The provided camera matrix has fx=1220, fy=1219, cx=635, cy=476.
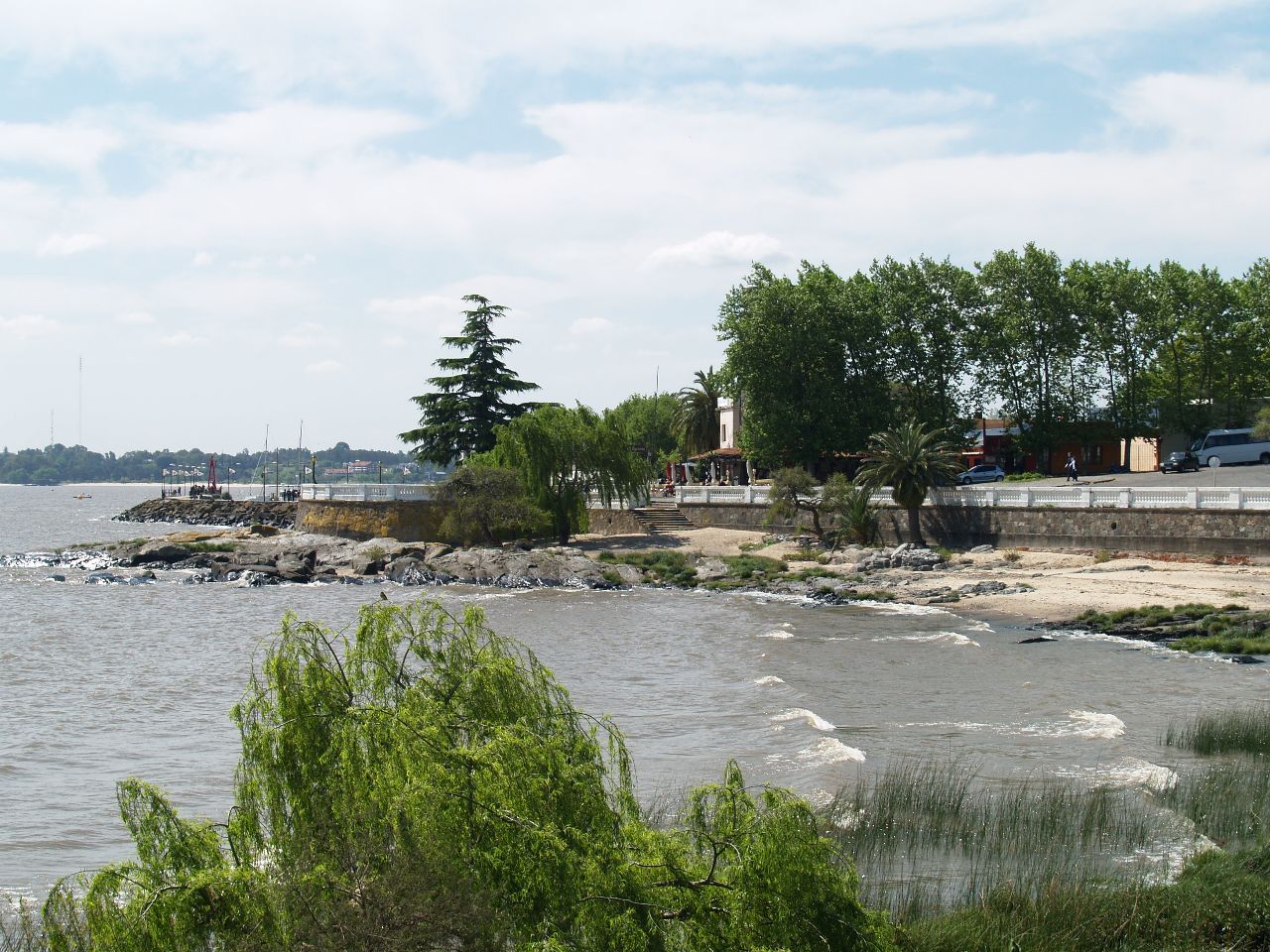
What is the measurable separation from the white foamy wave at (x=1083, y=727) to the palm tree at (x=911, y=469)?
2775cm

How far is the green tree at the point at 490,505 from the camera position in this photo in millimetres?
55094

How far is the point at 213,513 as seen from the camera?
4195 inches

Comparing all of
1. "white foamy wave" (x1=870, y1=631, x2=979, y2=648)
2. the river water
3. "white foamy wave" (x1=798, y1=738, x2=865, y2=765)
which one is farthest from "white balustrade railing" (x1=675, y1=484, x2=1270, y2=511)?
"white foamy wave" (x1=798, y1=738, x2=865, y2=765)

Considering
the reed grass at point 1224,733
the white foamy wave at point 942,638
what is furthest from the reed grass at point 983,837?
the white foamy wave at point 942,638

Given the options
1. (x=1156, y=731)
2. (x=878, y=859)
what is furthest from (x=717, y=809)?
(x=1156, y=731)

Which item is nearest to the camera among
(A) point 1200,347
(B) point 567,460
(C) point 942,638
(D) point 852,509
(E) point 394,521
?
(C) point 942,638

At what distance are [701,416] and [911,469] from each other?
50.0 meters

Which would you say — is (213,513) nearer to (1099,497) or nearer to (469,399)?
(469,399)

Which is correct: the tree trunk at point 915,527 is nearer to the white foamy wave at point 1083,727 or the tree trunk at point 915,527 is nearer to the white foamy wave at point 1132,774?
the white foamy wave at point 1083,727

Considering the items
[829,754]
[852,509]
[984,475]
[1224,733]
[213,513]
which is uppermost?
[984,475]

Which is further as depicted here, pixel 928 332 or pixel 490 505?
pixel 928 332

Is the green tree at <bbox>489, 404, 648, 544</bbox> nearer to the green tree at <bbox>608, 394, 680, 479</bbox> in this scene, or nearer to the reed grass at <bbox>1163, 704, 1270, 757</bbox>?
the reed grass at <bbox>1163, 704, 1270, 757</bbox>

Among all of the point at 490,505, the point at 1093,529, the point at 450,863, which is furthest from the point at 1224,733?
the point at 490,505

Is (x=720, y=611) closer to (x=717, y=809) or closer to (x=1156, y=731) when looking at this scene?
(x=1156, y=731)
